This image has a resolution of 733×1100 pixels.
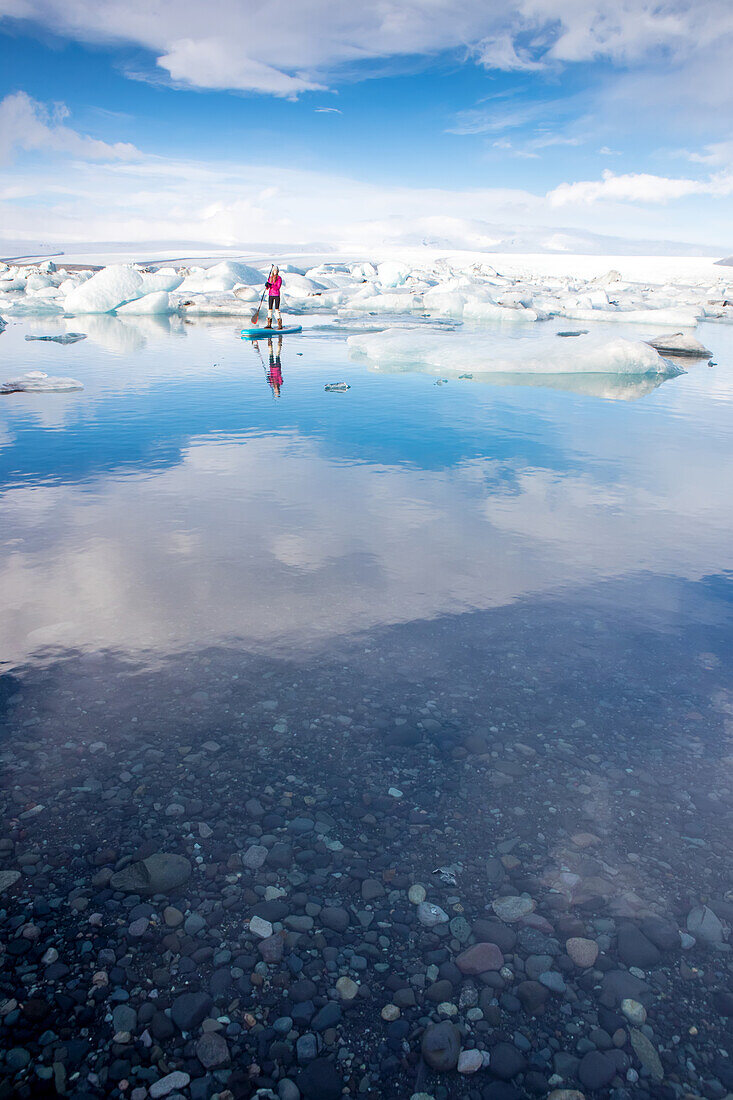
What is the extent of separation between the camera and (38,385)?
12.0 meters

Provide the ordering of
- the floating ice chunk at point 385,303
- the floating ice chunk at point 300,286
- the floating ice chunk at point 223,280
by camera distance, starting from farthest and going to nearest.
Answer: the floating ice chunk at point 223,280 < the floating ice chunk at point 300,286 < the floating ice chunk at point 385,303

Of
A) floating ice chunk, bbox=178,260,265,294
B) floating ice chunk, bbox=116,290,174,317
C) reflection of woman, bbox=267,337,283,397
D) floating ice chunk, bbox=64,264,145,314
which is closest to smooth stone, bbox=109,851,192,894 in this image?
reflection of woman, bbox=267,337,283,397

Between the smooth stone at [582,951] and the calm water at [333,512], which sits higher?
the calm water at [333,512]

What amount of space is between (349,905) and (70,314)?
110 feet

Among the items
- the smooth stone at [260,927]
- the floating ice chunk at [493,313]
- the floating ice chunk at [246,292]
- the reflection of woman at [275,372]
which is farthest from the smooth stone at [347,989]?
the floating ice chunk at [246,292]

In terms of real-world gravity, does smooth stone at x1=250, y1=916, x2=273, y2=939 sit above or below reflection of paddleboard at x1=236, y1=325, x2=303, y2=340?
below

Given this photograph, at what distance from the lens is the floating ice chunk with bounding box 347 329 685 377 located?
Result: 14.7 m

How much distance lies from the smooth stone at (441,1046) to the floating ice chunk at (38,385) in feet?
41.7

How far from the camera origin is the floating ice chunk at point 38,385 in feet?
39.0

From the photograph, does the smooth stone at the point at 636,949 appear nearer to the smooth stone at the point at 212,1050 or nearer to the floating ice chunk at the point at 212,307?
the smooth stone at the point at 212,1050

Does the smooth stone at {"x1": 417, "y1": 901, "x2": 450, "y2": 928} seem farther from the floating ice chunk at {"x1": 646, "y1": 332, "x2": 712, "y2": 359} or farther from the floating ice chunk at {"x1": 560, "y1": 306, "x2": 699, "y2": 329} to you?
the floating ice chunk at {"x1": 560, "y1": 306, "x2": 699, "y2": 329}

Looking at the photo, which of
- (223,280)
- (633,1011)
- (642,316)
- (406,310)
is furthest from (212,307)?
(633,1011)

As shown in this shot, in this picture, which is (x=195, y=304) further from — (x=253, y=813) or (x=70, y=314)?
(x=253, y=813)

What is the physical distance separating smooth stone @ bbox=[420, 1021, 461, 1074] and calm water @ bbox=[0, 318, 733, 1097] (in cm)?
5
